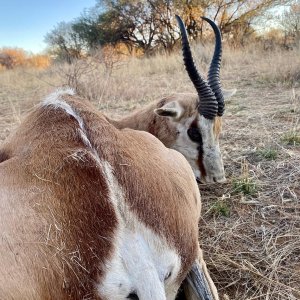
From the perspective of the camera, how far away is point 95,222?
5.16 feet

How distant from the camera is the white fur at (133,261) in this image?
60.7 inches

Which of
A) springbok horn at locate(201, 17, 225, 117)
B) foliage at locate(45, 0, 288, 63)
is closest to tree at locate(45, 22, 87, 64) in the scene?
foliage at locate(45, 0, 288, 63)

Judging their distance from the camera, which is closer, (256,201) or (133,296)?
(133,296)

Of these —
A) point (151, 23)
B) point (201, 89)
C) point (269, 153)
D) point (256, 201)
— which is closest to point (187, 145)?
point (201, 89)

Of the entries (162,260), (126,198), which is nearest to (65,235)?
(126,198)

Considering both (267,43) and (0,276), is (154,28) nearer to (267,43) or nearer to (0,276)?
(267,43)

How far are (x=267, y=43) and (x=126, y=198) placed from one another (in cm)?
1827

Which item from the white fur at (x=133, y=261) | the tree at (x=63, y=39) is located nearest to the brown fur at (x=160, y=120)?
the white fur at (x=133, y=261)

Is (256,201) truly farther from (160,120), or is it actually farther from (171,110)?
(160,120)

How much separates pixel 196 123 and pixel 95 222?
98.8 inches

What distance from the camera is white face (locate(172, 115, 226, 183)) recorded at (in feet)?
12.5

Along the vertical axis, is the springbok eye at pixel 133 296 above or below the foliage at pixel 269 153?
above

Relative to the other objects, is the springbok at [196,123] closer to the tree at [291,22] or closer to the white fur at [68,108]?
the white fur at [68,108]

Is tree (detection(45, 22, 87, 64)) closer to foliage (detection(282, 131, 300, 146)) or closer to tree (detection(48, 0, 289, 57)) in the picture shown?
tree (detection(48, 0, 289, 57))
